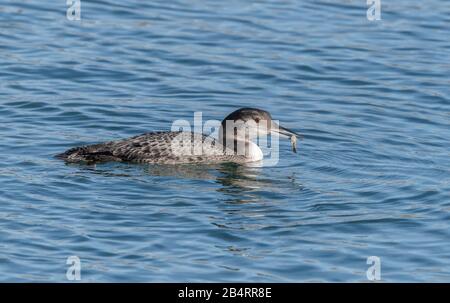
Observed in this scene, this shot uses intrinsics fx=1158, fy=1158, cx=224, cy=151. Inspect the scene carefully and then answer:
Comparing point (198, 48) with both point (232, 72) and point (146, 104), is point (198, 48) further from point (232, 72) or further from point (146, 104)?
point (146, 104)

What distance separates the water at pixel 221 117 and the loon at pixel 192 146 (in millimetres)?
177

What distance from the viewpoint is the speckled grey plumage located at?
14125 millimetres

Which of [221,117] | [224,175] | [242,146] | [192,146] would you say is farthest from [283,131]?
[221,117]

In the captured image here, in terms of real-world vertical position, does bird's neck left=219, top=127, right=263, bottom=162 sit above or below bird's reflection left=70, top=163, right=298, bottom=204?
above

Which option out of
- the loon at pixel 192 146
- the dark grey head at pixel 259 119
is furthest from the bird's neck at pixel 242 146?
the dark grey head at pixel 259 119

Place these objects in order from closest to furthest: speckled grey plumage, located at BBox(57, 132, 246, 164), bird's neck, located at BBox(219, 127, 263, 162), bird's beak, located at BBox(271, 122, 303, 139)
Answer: speckled grey plumage, located at BBox(57, 132, 246, 164)
bird's beak, located at BBox(271, 122, 303, 139)
bird's neck, located at BBox(219, 127, 263, 162)

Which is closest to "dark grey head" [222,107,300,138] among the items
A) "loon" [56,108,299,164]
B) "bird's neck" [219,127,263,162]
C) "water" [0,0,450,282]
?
"loon" [56,108,299,164]

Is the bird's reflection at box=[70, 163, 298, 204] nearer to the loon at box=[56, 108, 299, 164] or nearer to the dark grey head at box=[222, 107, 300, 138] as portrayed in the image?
the loon at box=[56, 108, 299, 164]

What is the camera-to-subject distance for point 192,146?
47.6 ft

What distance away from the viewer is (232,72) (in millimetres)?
18781

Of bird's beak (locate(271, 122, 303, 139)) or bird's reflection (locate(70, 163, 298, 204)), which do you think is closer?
bird's reflection (locate(70, 163, 298, 204))

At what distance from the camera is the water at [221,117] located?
11.3 meters
